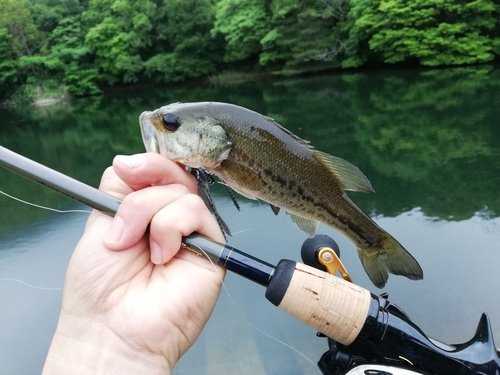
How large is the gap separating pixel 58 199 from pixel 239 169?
10857 millimetres

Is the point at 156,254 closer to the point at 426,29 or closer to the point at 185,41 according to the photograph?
the point at 426,29

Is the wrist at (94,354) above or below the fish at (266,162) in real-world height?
below

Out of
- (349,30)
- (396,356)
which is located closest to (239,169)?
(396,356)

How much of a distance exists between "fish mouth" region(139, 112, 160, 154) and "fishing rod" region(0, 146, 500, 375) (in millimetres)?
305

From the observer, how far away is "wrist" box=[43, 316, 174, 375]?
61.6 inches

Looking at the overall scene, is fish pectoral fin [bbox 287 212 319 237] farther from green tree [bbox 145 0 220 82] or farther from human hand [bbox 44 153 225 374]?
green tree [bbox 145 0 220 82]

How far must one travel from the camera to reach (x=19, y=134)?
23766mm

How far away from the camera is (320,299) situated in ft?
6.03

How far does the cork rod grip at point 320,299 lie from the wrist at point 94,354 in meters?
0.58

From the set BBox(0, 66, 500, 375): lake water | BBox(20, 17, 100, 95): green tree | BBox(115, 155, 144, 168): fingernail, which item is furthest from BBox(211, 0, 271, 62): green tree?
BBox(115, 155, 144, 168): fingernail

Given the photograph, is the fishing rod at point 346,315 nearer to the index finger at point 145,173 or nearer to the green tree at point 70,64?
the index finger at point 145,173

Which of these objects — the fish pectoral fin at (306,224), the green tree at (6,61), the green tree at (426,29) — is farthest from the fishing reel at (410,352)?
the green tree at (6,61)

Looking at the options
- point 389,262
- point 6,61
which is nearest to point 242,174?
point 389,262

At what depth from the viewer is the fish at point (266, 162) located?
1.87m
